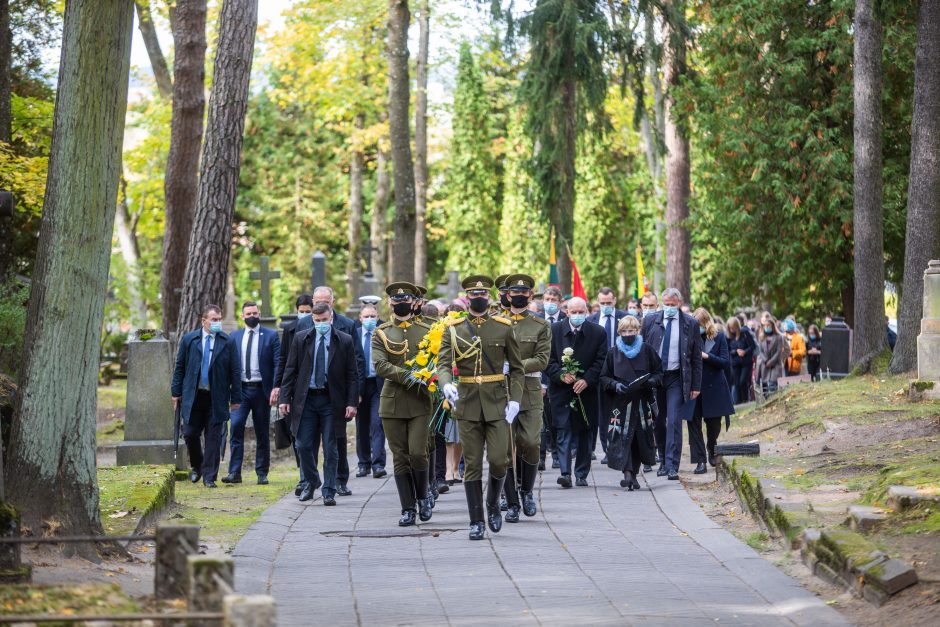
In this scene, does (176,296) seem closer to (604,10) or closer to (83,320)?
(604,10)

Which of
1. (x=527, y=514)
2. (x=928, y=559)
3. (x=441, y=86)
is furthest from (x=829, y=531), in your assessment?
(x=441, y=86)

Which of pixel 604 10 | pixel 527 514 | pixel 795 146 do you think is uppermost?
pixel 604 10

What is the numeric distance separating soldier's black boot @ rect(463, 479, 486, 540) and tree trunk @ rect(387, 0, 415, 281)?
1685cm

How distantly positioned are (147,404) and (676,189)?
1676cm

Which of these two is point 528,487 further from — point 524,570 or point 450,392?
point 524,570

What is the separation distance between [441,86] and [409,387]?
144ft

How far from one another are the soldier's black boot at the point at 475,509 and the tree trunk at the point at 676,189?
59.1 ft

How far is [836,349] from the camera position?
28.1 meters

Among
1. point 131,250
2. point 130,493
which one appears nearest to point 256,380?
point 130,493

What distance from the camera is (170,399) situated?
625 inches

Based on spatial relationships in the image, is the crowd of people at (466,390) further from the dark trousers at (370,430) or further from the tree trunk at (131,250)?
the tree trunk at (131,250)

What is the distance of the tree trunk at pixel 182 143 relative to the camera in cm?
2259

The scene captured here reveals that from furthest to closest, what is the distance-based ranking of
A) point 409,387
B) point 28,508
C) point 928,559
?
point 409,387, point 28,508, point 928,559

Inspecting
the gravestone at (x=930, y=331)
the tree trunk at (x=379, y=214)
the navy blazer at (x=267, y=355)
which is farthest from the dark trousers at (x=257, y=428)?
the tree trunk at (x=379, y=214)
